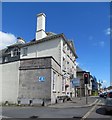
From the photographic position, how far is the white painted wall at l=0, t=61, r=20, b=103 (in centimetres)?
2278

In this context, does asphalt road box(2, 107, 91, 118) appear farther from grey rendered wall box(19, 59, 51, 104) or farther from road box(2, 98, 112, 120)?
grey rendered wall box(19, 59, 51, 104)

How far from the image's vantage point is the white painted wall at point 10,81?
74.7 feet

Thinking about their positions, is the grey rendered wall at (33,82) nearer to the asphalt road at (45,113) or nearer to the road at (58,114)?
the asphalt road at (45,113)

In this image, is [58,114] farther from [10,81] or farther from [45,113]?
[10,81]

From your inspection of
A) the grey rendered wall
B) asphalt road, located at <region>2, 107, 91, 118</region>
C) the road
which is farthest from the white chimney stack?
the road

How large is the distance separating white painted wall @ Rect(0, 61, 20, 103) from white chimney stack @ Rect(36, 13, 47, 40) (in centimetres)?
1025

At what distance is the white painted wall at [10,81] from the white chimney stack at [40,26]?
10253 millimetres

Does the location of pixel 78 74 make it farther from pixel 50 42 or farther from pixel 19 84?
pixel 19 84

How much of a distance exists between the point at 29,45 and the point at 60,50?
6428 millimetres

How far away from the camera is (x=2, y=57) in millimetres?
42375

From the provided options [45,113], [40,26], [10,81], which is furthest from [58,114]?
[40,26]

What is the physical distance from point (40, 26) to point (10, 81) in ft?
41.5

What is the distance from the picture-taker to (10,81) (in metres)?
23.4

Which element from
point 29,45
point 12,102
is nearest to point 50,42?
point 29,45
